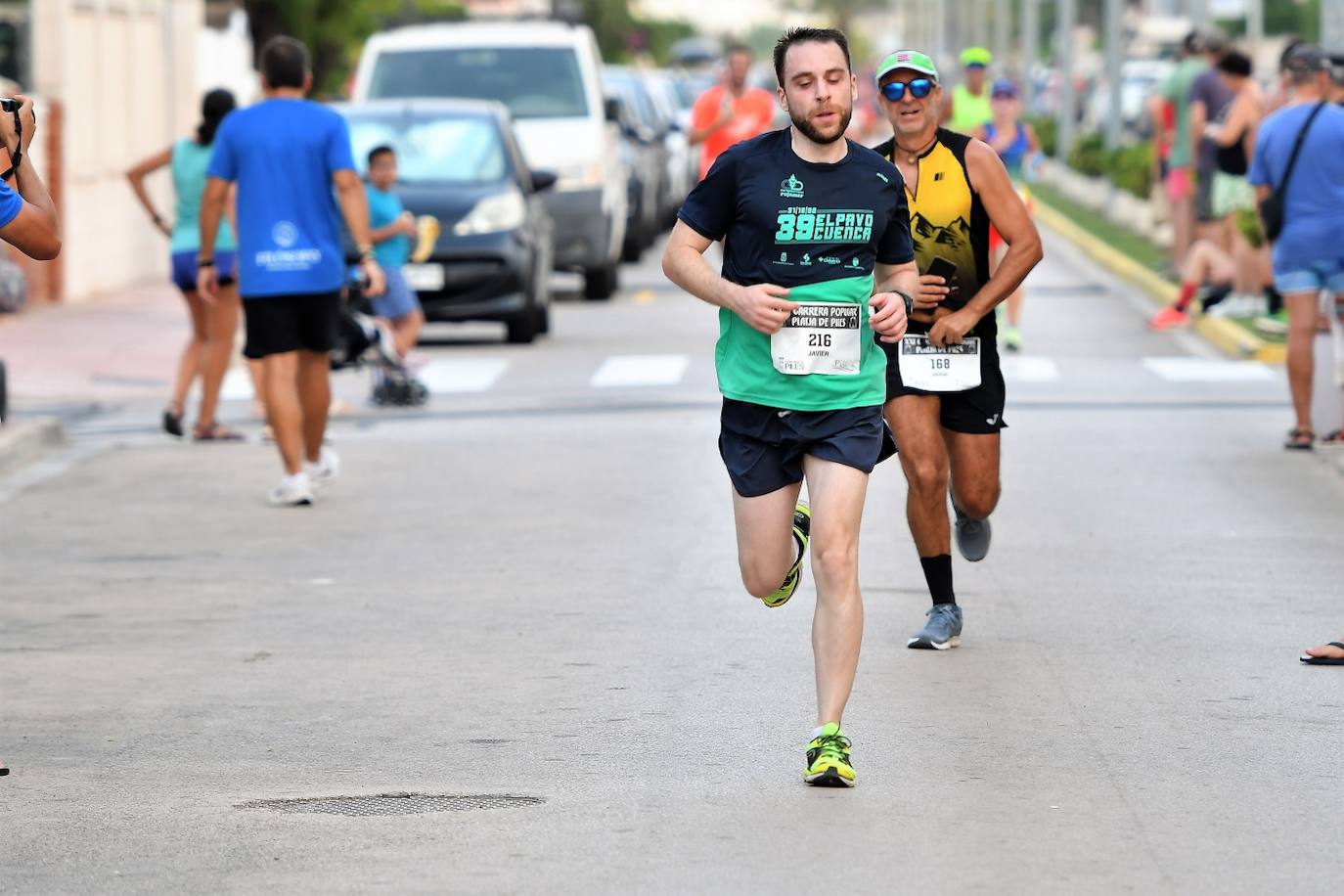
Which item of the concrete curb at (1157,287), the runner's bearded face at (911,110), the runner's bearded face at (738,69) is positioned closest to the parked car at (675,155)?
the concrete curb at (1157,287)

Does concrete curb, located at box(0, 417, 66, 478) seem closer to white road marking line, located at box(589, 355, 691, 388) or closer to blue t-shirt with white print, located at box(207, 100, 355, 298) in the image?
blue t-shirt with white print, located at box(207, 100, 355, 298)

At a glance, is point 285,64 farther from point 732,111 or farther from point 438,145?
point 732,111

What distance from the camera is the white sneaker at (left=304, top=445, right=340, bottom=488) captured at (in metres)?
12.8

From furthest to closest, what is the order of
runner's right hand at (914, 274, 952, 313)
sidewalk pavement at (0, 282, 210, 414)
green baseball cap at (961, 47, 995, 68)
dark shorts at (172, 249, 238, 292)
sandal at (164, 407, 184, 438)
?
green baseball cap at (961, 47, 995, 68), sidewalk pavement at (0, 282, 210, 414), sandal at (164, 407, 184, 438), dark shorts at (172, 249, 238, 292), runner's right hand at (914, 274, 952, 313)

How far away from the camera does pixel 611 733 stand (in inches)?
290

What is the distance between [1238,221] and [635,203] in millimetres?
10569

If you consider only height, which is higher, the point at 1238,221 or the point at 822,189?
the point at 822,189

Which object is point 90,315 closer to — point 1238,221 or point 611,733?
point 1238,221

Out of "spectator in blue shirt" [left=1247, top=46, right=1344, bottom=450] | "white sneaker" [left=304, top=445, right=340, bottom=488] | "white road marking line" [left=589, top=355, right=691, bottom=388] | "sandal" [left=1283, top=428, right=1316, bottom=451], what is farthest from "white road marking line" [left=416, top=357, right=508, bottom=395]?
"spectator in blue shirt" [left=1247, top=46, right=1344, bottom=450]

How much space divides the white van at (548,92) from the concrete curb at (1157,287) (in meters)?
4.83

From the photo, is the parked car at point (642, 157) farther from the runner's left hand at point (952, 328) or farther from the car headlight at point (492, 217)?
the runner's left hand at point (952, 328)

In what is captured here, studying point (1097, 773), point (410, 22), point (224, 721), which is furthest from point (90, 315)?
point (1097, 773)

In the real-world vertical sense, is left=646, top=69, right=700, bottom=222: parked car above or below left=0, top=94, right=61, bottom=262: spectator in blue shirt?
below

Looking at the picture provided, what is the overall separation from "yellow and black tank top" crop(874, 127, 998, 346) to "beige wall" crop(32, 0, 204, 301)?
16.7m
